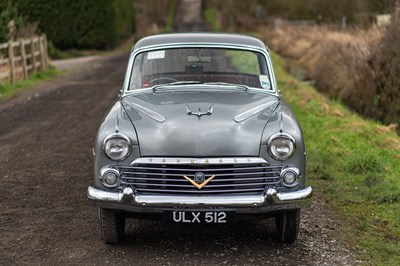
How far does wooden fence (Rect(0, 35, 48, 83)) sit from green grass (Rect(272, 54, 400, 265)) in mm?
8909

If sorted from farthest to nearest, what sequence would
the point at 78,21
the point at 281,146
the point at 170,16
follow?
the point at 170,16
the point at 78,21
the point at 281,146

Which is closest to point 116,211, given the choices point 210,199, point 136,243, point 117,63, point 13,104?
point 136,243

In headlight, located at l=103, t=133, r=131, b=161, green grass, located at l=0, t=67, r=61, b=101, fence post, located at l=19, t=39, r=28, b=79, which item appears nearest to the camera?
headlight, located at l=103, t=133, r=131, b=161

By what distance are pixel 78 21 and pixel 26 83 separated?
15.3 meters

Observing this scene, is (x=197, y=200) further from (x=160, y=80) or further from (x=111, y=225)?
(x=160, y=80)

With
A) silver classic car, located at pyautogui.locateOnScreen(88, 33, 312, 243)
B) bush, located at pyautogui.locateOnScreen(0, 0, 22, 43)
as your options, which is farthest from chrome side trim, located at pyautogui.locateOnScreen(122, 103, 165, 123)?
bush, located at pyautogui.locateOnScreen(0, 0, 22, 43)

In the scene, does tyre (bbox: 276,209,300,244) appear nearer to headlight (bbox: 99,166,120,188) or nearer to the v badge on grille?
the v badge on grille

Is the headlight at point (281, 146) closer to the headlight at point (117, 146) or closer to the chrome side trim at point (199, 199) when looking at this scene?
the chrome side trim at point (199, 199)

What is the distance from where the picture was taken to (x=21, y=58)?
59.6 ft

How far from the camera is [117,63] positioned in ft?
83.3

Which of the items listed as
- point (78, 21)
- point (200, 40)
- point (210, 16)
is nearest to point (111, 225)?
point (200, 40)

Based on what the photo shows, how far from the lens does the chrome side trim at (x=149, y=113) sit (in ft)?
15.9

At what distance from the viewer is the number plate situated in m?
4.52

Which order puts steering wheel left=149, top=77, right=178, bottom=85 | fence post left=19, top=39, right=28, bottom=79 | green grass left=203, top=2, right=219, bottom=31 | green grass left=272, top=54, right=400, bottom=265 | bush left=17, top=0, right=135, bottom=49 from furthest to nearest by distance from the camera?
1. green grass left=203, top=2, right=219, bottom=31
2. bush left=17, top=0, right=135, bottom=49
3. fence post left=19, top=39, right=28, bottom=79
4. steering wheel left=149, top=77, right=178, bottom=85
5. green grass left=272, top=54, right=400, bottom=265
